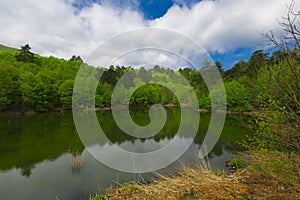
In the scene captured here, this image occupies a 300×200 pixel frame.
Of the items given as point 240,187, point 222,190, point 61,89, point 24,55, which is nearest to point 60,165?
Result: point 222,190

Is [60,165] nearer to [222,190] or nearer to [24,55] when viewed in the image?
[222,190]

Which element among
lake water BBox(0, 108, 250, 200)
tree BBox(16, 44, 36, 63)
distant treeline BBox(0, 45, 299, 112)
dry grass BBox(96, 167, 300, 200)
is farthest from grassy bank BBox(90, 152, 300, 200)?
tree BBox(16, 44, 36, 63)

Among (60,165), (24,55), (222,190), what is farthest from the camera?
(24,55)

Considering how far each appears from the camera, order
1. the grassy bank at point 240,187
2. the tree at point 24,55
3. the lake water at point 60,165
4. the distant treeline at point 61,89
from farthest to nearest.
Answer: the tree at point 24,55 → the distant treeline at point 61,89 → the lake water at point 60,165 → the grassy bank at point 240,187

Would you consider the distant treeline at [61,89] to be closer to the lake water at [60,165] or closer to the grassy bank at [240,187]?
the lake water at [60,165]

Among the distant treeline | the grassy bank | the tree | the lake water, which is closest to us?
the grassy bank

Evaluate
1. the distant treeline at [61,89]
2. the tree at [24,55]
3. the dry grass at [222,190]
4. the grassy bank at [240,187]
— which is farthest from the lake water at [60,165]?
the tree at [24,55]

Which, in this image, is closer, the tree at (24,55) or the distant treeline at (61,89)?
the distant treeline at (61,89)

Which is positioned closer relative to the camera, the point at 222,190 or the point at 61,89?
the point at 222,190

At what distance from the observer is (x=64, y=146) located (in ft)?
37.6

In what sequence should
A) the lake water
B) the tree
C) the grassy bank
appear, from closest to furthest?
the grassy bank → the lake water → the tree

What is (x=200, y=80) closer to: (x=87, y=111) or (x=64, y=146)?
(x=87, y=111)

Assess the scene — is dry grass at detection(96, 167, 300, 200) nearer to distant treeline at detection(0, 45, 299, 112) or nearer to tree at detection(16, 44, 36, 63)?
distant treeline at detection(0, 45, 299, 112)

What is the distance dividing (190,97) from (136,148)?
77.7 ft
